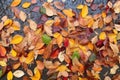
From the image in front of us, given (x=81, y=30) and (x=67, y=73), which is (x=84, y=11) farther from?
(x=67, y=73)

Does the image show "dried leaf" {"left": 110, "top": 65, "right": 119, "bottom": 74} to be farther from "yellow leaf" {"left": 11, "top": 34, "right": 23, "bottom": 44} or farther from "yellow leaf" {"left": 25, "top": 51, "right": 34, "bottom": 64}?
"yellow leaf" {"left": 11, "top": 34, "right": 23, "bottom": 44}

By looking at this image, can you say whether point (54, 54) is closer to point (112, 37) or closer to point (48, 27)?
point (48, 27)

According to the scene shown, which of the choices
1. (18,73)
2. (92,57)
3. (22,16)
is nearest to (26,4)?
(22,16)

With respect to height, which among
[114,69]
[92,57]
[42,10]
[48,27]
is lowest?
[114,69]

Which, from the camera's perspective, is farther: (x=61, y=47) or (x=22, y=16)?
(x=22, y=16)

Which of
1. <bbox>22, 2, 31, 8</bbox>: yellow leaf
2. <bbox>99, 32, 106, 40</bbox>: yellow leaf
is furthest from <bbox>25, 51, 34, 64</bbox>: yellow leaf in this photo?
<bbox>99, 32, 106, 40</bbox>: yellow leaf

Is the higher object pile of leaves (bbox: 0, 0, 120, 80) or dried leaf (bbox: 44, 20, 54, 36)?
dried leaf (bbox: 44, 20, 54, 36)

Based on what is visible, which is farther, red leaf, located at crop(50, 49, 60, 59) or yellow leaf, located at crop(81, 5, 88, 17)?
yellow leaf, located at crop(81, 5, 88, 17)

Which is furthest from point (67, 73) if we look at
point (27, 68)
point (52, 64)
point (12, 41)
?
point (12, 41)
